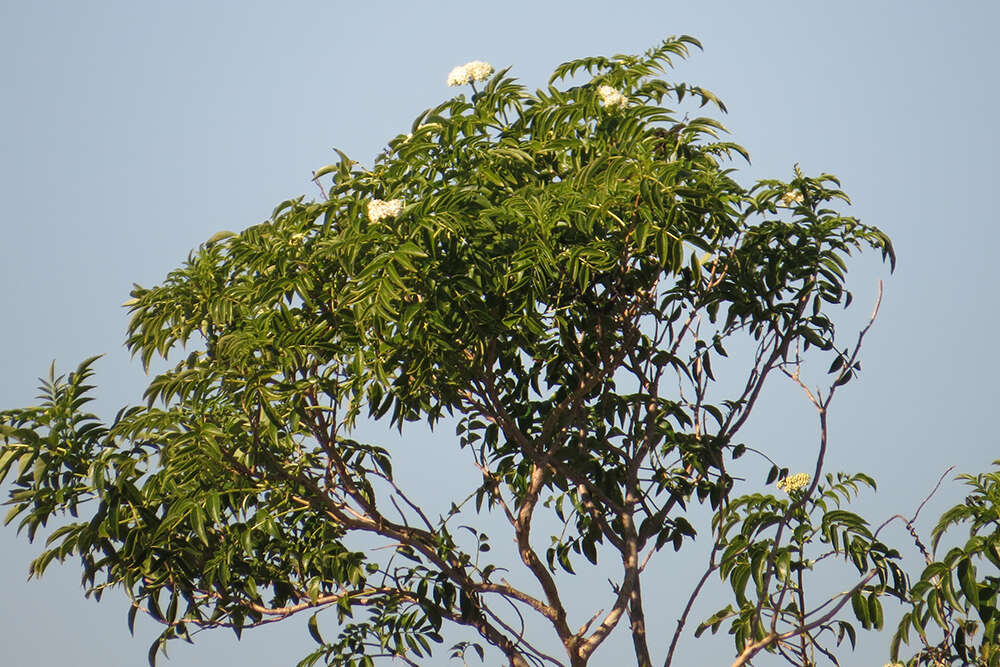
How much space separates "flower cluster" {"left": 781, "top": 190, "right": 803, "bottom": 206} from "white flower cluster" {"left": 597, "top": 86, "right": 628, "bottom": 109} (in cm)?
80

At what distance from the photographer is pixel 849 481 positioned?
5.52 meters

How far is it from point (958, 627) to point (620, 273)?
6.66ft

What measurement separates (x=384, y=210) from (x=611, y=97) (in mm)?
1184

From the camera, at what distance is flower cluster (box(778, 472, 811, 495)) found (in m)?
5.44

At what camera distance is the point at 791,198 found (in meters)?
5.38

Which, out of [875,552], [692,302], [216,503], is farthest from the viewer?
[692,302]

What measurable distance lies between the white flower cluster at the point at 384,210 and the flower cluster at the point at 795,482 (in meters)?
2.10

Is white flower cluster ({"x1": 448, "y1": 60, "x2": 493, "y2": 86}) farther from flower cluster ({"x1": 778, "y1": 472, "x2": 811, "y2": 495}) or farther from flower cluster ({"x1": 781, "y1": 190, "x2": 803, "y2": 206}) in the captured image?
flower cluster ({"x1": 778, "y1": 472, "x2": 811, "y2": 495})

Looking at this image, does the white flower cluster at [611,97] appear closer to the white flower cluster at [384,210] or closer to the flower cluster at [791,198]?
the flower cluster at [791,198]

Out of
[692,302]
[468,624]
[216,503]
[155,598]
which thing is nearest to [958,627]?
[692,302]

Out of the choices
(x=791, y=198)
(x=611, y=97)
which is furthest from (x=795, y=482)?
(x=611, y=97)

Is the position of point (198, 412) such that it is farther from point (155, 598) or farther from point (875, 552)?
point (875, 552)

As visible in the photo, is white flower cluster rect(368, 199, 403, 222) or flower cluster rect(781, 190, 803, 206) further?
flower cluster rect(781, 190, 803, 206)

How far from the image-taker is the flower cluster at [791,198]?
5371mm
